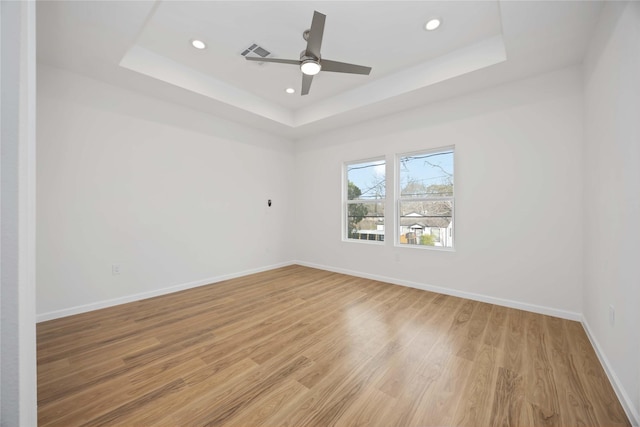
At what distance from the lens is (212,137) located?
13.5 ft

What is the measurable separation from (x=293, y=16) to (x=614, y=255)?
10.8 feet

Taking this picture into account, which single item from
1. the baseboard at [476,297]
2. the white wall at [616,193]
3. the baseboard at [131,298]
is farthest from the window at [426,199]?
the baseboard at [131,298]

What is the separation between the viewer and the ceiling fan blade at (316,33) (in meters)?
1.90

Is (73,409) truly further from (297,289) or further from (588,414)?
(588,414)

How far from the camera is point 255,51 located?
2.93m

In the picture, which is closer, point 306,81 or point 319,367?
point 319,367

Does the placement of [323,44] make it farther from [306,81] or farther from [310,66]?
[310,66]

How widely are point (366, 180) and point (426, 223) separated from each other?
1344 millimetres

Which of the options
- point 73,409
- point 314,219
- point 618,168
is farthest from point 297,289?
point 618,168

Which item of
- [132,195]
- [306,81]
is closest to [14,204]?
[306,81]

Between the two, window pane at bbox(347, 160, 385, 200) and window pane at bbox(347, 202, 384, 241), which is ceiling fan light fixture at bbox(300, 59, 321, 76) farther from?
Answer: window pane at bbox(347, 202, 384, 241)

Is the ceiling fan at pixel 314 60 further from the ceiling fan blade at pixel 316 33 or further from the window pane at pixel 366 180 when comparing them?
the window pane at pixel 366 180

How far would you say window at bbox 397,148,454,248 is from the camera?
142 inches

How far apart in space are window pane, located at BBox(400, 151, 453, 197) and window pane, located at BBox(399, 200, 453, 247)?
0.16m
